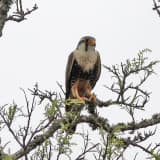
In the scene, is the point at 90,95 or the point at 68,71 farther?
the point at 68,71

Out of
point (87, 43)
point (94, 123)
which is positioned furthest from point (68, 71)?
point (94, 123)

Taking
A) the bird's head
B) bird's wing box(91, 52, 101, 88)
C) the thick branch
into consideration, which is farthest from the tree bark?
bird's wing box(91, 52, 101, 88)

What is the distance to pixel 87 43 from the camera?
8.14 meters

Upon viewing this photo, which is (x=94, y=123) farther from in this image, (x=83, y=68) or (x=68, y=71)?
(x=68, y=71)

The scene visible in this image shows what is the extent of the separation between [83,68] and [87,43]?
32cm

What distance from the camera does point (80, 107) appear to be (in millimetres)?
6480

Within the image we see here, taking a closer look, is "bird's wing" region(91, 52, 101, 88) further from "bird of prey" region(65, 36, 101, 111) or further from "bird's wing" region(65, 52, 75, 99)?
A: "bird's wing" region(65, 52, 75, 99)

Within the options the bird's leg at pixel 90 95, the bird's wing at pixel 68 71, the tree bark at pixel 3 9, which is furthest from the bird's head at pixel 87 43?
the tree bark at pixel 3 9

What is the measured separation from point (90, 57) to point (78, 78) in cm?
32

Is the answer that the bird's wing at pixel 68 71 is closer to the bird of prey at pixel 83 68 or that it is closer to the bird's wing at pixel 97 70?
the bird of prey at pixel 83 68

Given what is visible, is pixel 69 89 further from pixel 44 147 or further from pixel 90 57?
pixel 44 147

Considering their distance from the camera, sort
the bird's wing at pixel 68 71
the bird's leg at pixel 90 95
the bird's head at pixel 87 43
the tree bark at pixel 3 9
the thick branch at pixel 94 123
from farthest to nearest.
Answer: the bird's wing at pixel 68 71 → the bird's head at pixel 87 43 → the bird's leg at pixel 90 95 → the tree bark at pixel 3 9 → the thick branch at pixel 94 123

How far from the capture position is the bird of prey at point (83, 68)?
818 cm

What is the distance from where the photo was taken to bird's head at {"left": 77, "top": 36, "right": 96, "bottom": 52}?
8133mm
